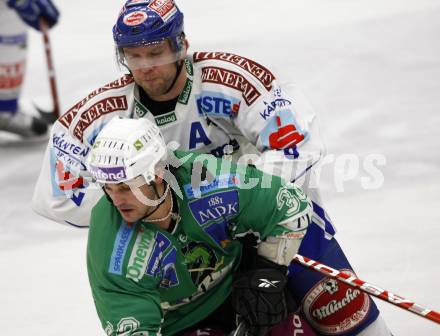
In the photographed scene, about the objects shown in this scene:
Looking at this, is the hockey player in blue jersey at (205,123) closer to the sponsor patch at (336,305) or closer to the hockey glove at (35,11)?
the sponsor patch at (336,305)

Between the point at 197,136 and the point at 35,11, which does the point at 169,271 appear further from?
the point at 35,11

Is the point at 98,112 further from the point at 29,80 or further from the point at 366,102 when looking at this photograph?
→ the point at 29,80

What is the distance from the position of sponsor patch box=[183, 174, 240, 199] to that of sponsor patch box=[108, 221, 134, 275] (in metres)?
0.20

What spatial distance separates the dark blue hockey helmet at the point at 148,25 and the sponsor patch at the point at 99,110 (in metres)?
0.17

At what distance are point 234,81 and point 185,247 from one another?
0.67 meters

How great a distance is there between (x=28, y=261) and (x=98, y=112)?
1.51 meters

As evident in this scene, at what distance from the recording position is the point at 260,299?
116 inches

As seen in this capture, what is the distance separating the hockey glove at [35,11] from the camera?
6133 millimetres

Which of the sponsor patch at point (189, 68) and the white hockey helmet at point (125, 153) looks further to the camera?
the sponsor patch at point (189, 68)

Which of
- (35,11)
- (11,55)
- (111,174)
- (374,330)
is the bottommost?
(11,55)

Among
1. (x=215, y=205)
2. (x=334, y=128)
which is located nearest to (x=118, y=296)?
(x=215, y=205)

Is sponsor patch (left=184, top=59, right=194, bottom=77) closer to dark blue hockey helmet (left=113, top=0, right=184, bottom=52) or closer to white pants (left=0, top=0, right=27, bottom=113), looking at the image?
dark blue hockey helmet (left=113, top=0, right=184, bottom=52)

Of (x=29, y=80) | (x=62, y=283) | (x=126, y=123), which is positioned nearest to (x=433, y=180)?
(x=62, y=283)

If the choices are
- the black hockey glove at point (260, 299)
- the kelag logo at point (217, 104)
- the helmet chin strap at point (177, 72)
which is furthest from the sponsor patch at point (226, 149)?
the black hockey glove at point (260, 299)
